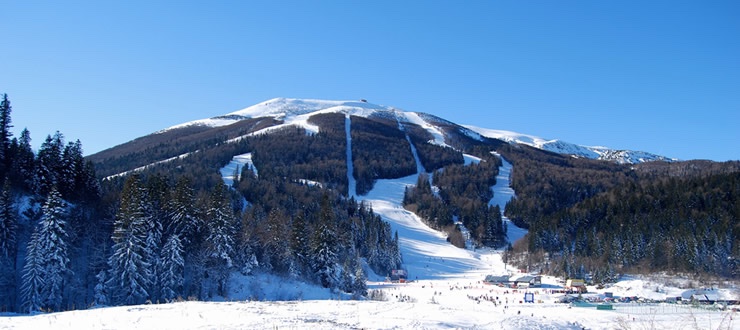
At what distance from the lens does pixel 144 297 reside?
4050cm

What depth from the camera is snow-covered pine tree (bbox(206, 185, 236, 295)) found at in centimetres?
4741

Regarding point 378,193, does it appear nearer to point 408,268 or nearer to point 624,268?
point 408,268

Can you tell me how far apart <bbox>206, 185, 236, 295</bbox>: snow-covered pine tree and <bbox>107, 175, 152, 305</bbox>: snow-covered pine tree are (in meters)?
6.56

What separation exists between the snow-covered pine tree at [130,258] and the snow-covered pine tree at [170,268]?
115cm

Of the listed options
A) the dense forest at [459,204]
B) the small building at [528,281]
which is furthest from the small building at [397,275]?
the dense forest at [459,204]

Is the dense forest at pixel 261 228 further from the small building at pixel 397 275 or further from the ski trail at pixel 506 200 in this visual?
the small building at pixel 397 275

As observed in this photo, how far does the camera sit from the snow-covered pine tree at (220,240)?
47406 mm

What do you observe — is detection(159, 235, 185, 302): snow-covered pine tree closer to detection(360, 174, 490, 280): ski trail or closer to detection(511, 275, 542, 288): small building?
detection(511, 275, 542, 288): small building

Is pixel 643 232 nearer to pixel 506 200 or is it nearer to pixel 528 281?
pixel 528 281

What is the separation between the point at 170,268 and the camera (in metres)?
42.1

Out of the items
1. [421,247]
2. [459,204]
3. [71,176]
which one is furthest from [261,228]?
[459,204]

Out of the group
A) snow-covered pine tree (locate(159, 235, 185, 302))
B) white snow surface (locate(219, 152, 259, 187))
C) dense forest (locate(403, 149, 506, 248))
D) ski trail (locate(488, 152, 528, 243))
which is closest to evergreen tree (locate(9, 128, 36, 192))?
snow-covered pine tree (locate(159, 235, 185, 302))

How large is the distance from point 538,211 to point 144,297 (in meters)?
134

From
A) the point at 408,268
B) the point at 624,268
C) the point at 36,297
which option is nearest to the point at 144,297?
the point at 36,297
